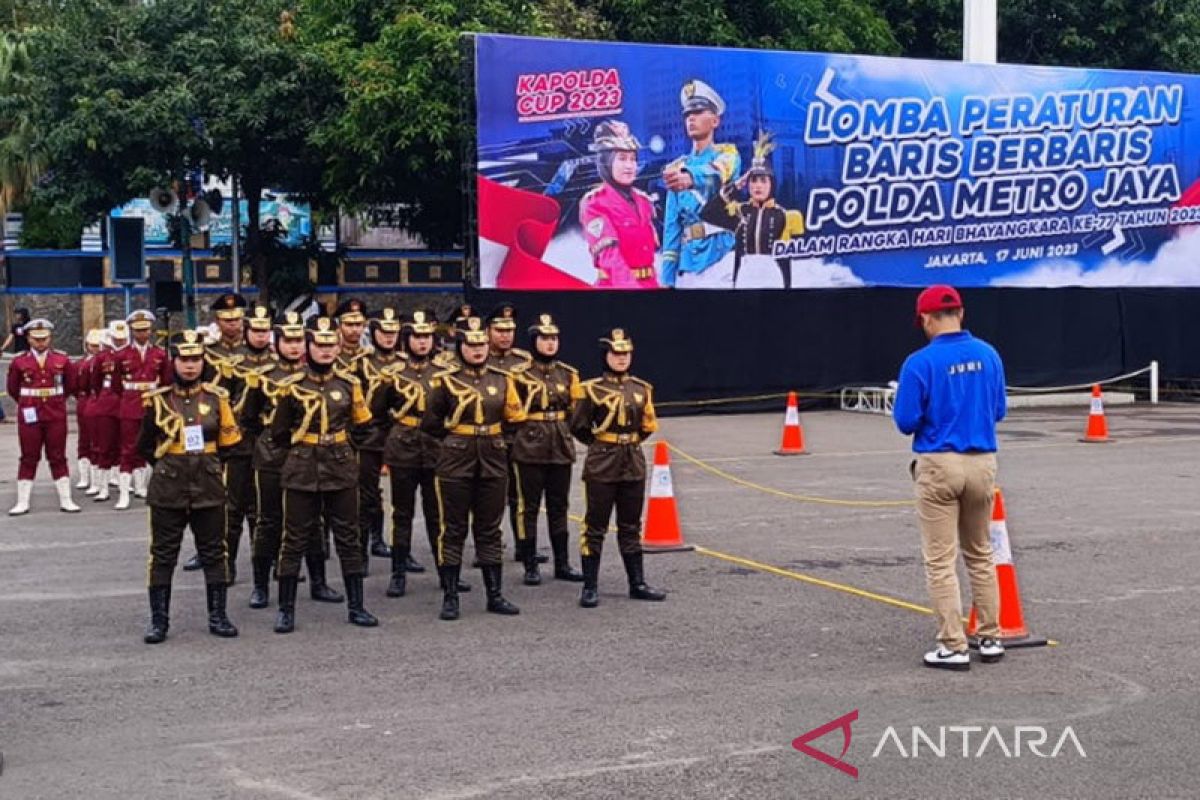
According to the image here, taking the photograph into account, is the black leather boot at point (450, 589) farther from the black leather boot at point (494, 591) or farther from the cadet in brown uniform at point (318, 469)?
the cadet in brown uniform at point (318, 469)

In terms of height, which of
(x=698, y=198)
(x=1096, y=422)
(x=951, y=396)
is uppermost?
(x=698, y=198)

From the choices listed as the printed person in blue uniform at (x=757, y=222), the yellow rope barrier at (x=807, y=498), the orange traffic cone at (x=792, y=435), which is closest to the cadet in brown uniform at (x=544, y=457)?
the yellow rope barrier at (x=807, y=498)

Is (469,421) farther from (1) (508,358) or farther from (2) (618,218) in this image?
(2) (618,218)

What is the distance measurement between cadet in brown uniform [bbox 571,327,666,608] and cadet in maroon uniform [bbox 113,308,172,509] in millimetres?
6497

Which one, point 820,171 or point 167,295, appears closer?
point 820,171

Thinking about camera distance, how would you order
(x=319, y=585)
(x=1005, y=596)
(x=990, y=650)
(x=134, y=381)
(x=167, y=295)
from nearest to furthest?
(x=990, y=650)
(x=1005, y=596)
(x=319, y=585)
(x=134, y=381)
(x=167, y=295)

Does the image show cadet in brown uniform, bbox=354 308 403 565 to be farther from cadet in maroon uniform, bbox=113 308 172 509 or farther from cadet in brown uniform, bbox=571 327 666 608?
cadet in maroon uniform, bbox=113 308 172 509

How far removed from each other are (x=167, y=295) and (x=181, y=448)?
1862 centimetres

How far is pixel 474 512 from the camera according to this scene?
10.9 m

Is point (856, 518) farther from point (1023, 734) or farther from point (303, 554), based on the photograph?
point (1023, 734)

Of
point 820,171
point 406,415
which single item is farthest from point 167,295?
point 406,415

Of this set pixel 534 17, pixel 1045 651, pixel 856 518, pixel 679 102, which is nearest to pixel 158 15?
pixel 534 17

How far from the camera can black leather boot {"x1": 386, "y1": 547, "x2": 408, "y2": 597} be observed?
1137 cm

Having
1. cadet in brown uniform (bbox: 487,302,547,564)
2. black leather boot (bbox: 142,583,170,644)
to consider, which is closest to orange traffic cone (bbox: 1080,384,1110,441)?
cadet in brown uniform (bbox: 487,302,547,564)
